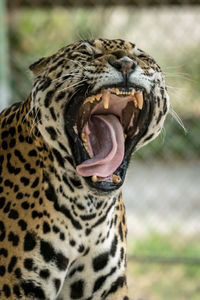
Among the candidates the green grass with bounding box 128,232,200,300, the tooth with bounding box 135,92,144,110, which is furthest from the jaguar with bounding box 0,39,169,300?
the green grass with bounding box 128,232,200,300

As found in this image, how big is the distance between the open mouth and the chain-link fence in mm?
3684

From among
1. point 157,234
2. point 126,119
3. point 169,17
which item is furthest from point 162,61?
point 126,119

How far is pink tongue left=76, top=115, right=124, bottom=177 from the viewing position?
3.67m

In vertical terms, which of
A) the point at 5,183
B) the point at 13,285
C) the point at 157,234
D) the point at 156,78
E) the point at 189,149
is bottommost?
the point at 157,234

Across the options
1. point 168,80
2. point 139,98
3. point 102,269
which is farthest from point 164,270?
point 139,98

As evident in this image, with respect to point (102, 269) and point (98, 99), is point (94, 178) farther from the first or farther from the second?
point (102, 269)

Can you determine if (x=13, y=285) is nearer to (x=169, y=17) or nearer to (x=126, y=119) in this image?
(x=126, y=119)

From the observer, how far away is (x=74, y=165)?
3750mm

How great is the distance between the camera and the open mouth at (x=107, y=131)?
3627mm

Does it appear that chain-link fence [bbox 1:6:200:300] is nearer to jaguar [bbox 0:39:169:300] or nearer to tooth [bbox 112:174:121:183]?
jaguar [bbox 0:39:169:300]

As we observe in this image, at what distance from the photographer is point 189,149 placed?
8.72 metres

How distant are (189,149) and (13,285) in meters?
5.21

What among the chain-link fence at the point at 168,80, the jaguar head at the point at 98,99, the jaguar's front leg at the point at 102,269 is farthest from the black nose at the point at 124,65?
the chain-link fence at the point at 168,80

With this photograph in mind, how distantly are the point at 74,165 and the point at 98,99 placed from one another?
0.36 m
